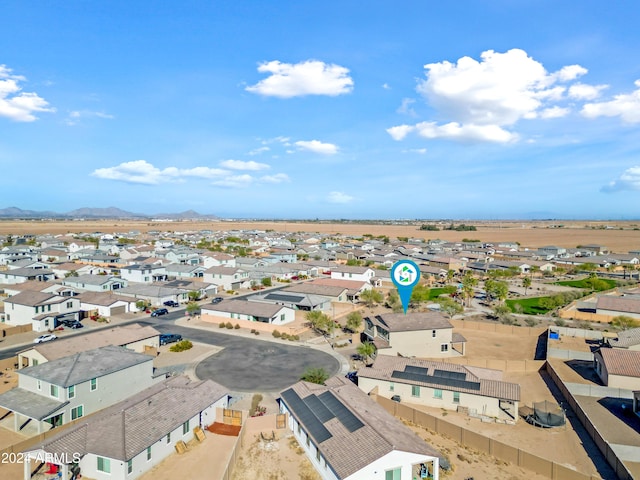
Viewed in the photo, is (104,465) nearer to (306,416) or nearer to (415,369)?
(306,416)

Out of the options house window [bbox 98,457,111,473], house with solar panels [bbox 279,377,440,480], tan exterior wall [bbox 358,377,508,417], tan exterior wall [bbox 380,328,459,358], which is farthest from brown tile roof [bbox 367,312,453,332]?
house window [bbox 98,457,111,473]

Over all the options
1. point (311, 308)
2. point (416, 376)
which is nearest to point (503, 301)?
point (311, 308)

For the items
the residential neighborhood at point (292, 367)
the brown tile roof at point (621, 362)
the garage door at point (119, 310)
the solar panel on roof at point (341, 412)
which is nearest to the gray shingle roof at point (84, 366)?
the residential neighborhood at point (292, 367)

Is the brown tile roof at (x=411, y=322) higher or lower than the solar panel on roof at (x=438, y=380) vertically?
higher

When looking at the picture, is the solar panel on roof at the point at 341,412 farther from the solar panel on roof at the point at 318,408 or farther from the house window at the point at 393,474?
the house window at the point at 393,474

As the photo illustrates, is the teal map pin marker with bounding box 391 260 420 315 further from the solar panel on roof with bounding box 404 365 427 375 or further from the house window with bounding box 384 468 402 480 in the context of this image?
the house window with bounding box 384 468 402 480

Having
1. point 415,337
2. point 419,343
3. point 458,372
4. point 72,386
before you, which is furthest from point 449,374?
point 72,386
